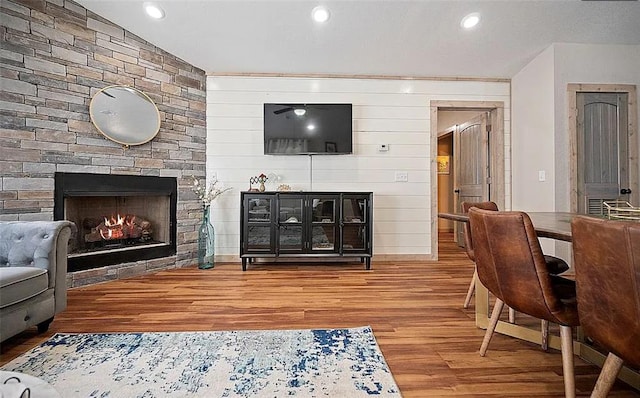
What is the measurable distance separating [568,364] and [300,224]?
288 cm

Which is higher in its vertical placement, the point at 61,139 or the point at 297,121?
the point at 297,121

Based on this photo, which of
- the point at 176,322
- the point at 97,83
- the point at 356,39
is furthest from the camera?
the point at 356,39

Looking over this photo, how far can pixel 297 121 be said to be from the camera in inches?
164

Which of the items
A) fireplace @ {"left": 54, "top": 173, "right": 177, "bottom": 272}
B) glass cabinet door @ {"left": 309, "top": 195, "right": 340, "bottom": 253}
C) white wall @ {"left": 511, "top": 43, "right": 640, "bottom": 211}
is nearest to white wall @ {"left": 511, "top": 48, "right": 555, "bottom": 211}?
white wall @ {"left": 511, "top": 43, "right": 640, "bottom": 211}

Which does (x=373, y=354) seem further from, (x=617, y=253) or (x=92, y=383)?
(x=92, y=383)

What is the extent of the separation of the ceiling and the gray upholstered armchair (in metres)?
2.25

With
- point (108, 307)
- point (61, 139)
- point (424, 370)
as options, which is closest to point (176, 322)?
point (108, 307)

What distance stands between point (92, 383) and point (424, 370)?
1.58 metres

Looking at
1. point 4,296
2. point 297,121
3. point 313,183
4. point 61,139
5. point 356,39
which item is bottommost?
point 4,296

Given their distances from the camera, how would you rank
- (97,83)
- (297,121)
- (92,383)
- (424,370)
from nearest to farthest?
1. (92,383)
2. (424,370)
3. (97,83)
4. (297,121)

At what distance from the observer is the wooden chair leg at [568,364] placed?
1.34 meters

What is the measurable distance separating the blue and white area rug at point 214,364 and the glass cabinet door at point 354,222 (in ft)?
6.11

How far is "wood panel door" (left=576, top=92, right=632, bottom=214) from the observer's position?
3.66 metres

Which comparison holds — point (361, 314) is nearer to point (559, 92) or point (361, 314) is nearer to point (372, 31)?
point (372, 31)
